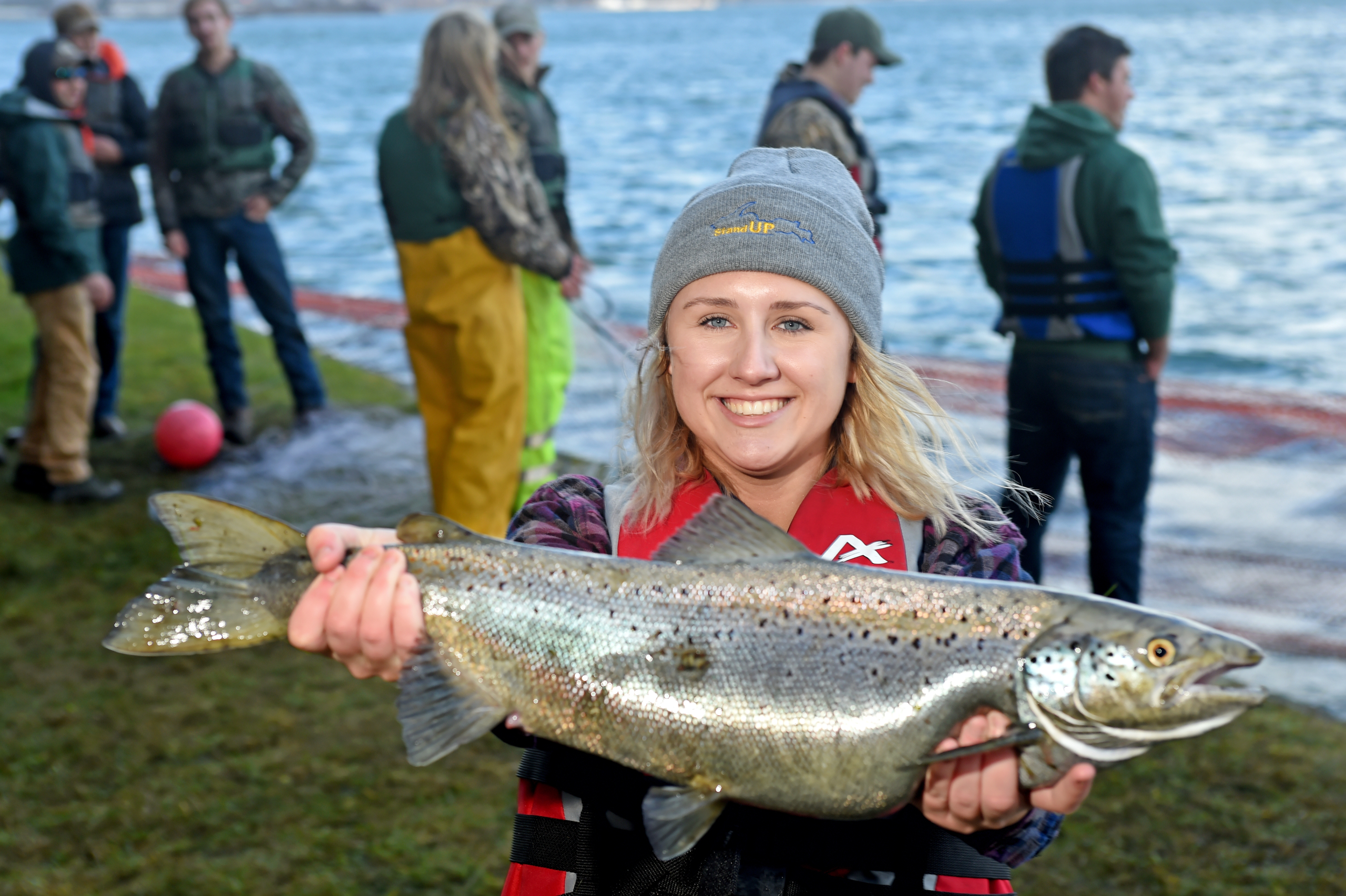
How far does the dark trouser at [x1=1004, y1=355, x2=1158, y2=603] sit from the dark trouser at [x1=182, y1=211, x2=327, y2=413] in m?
6.41

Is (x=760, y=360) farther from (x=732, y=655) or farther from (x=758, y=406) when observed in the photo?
(x=732, y=655)

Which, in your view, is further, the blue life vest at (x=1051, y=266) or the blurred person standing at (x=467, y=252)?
the blurred person standing at (x=467, y=252)

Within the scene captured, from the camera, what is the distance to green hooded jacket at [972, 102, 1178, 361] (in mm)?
6332

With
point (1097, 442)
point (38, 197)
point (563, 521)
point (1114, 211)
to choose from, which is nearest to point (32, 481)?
point (38, 197)

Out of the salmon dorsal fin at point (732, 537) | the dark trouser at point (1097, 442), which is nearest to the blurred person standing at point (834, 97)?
the dark trouser at point (1097, 442)

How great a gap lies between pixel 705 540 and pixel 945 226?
27497mm

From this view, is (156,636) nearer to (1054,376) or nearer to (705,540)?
(705,540)

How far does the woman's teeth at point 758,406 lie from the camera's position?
265cm

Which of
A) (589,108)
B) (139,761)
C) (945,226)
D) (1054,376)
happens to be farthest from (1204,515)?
(589,108)

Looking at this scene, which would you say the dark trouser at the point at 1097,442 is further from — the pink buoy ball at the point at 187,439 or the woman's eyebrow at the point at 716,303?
the pink buoy ball at the point at 187,439

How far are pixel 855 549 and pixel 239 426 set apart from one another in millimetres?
8715

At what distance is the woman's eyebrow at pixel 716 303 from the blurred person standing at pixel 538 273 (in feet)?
15.9

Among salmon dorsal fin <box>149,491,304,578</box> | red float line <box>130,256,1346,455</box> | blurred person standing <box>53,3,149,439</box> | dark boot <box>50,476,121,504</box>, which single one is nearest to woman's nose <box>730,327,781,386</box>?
salmon dorsal fin <box>149,491,304,578</box>

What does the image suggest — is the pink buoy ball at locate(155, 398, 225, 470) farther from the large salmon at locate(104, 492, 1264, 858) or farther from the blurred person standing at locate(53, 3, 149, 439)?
the large salmon at locate(104, 492, 1264, 858)
